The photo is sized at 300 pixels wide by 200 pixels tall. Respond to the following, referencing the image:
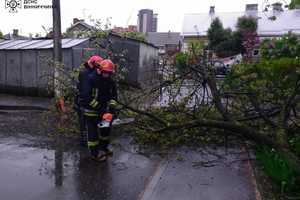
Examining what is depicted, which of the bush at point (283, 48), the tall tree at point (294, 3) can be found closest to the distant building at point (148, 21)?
the bush at point (283, 48)

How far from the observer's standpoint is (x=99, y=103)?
5.76m

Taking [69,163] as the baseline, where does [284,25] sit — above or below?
above

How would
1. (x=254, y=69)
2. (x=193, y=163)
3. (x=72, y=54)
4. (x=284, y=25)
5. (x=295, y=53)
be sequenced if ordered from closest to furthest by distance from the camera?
(x=193, y=163) → (x=254, y=69) → (x=295, y=53) → (x=72, y=54) → (x=284, y=25)

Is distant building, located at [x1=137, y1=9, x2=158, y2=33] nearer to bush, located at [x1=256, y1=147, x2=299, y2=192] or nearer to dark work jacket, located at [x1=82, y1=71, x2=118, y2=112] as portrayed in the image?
dark work jacket, located at [x1=82, y1=71, x2=118, y2=112]

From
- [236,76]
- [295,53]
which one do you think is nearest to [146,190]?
[236,76]

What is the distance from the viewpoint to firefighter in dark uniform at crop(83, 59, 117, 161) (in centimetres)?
559

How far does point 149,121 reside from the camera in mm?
7391

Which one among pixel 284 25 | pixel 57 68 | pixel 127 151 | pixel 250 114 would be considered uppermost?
pixel 284 25

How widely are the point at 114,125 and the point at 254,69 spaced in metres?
3.18

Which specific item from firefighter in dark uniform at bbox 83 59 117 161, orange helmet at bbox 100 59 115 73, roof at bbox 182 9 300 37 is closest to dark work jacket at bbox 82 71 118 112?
firefighter in dark uniform at bbox 83 59 117 161

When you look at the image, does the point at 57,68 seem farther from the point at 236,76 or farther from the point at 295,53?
the point at 295,53

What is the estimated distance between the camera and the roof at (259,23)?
42.7 m

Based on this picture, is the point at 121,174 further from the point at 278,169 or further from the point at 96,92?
the point at 278,169

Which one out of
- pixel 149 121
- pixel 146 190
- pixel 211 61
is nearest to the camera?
pixel 146 190
